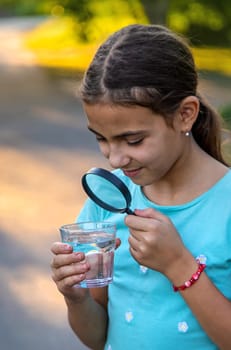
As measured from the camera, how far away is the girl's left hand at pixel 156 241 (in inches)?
83.7

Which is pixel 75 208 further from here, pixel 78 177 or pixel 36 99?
pixel 36 99

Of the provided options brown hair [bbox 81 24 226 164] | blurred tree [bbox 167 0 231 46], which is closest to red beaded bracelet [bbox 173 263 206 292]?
brown hair [bbox 81 24 226 164]

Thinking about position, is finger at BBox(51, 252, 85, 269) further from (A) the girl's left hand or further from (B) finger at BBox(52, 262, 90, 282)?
(A) the girl's left hand

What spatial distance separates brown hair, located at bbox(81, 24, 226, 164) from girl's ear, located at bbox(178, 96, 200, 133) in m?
0.02

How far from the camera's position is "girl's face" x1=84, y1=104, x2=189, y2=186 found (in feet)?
7.04

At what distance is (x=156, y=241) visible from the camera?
2123mm

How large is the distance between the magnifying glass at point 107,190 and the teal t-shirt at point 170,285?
0.09 m

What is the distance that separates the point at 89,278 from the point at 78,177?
22.3 feet

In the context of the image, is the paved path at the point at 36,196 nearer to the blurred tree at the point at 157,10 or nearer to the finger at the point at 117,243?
the blurred tree at the point at 157,10

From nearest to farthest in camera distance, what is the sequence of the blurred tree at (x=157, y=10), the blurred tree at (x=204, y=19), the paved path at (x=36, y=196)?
the paved path at (x=36, y=196) < the blurred tree at (x=157, y=10) < the blurred tree at (x=204, y=19)

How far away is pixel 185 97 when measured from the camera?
224 cm

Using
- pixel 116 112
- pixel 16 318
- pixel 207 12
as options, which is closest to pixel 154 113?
pixel 116 112

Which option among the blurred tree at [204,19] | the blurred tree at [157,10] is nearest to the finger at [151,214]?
the blurred tree at [157,10]

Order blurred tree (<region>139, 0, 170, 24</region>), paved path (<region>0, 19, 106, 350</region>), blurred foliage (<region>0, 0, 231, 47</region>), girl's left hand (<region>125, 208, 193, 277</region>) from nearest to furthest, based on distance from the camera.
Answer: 1. girl's left hand (<region>125, 208, 193, 277</region>)
2. paved path (<region>0, 19, 106, 350</region>)
3. blurred tree (<region>139, 0, 170, 24</region>)
4. blurred foliage (<region>0, 0, 231, 47</region>)
